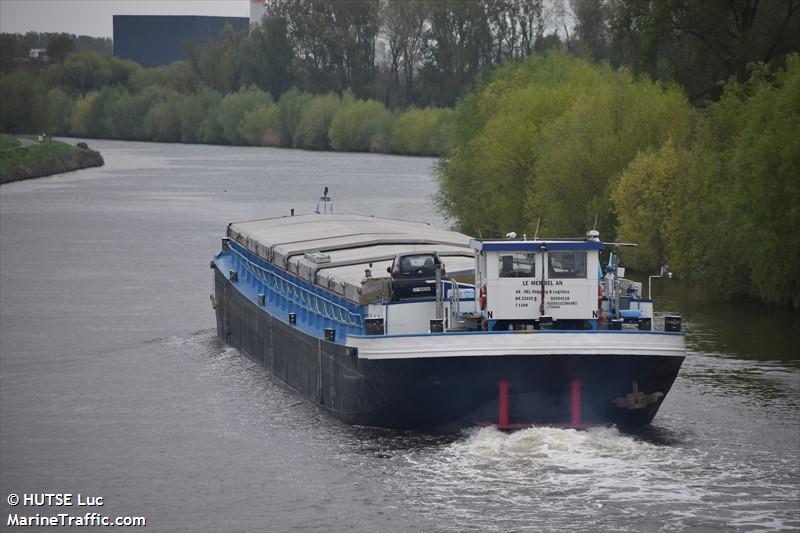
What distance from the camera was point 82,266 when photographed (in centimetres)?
5622

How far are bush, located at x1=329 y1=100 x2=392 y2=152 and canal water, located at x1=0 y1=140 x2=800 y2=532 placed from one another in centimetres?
9863

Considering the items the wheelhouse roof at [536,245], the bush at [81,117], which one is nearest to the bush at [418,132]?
the bush at [81,117]

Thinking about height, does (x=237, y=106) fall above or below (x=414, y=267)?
above

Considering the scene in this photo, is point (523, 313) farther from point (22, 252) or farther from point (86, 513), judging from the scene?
point (22, 252)

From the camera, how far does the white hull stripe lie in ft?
87.6

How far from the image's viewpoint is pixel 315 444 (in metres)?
28.9

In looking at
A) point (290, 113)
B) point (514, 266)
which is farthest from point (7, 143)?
point (514, 266)

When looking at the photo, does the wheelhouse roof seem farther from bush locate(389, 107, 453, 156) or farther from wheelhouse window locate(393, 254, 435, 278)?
bush locate(389, 107, 453, 156)

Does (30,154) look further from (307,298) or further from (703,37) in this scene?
(307,298)

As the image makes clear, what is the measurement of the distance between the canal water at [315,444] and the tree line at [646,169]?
1.82 meters

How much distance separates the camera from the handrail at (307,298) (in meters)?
31.1

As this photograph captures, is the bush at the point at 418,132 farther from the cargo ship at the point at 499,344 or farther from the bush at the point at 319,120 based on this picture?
the cargo ship at the point at 499,344

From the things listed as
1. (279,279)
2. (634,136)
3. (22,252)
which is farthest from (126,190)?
(279,279)

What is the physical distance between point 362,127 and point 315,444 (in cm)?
12159
